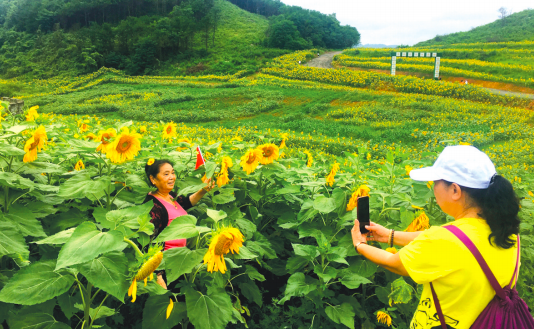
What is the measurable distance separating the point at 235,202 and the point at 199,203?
0.26 meters

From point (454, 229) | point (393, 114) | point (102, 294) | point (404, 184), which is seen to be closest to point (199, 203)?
point (102, 294)

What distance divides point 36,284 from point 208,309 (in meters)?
0.67

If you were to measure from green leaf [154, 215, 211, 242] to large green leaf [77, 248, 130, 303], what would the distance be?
15 cm

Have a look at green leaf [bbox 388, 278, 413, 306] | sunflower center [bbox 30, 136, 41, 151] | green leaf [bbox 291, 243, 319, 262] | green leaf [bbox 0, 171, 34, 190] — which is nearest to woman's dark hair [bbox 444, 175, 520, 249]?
green leaf [bbox 388, 278, 413, 306]

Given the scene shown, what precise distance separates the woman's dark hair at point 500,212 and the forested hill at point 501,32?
42.0 metres

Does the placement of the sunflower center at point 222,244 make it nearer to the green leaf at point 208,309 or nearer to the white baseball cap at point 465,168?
the green leaf at point 208,309

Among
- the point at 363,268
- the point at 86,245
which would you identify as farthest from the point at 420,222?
the point at 86,245

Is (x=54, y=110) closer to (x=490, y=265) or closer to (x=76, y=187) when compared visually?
(x=76, y=187)

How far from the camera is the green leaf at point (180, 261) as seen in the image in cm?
139

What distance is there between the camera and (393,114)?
49.2 feet

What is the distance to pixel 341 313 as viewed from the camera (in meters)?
1.95

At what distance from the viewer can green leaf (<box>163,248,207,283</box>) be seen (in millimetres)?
1391

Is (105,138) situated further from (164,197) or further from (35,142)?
(164,197)

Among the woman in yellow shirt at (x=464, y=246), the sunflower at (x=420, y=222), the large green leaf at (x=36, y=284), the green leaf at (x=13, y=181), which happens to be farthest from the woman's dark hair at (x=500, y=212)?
the green leaf at (x=13, y=181)
